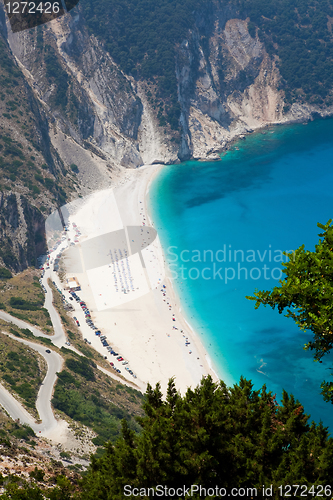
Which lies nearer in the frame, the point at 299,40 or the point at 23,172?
the point at 23,172

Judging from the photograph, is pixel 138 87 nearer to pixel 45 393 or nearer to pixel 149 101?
pixel 149 101

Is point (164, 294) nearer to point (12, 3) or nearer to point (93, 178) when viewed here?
point (93, 178)

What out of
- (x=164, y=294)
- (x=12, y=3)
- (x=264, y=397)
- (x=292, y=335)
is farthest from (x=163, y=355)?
(x=12, y=3)

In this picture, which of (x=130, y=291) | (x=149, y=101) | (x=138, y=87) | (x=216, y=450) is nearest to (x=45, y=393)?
(x=216, y=450)

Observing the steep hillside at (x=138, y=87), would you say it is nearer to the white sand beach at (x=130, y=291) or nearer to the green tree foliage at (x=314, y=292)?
the white sand beach at (x=130, y=291)

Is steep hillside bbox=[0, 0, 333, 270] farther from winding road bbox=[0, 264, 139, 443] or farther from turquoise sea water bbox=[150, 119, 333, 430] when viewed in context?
winding road bbox=[0, 264, 139, 443]

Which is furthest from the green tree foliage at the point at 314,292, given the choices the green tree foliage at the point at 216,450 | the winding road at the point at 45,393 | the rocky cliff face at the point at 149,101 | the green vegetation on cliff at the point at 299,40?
the green vegetation on cliff at the point at 299,40

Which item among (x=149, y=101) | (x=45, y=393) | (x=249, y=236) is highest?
(x=149, y=101)
